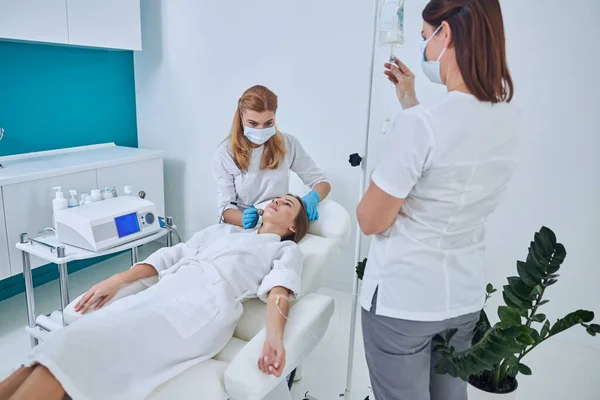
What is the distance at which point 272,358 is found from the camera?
1190mm

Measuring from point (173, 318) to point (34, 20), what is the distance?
1.69m

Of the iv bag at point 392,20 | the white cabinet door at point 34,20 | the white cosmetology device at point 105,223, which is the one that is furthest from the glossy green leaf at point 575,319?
the white cabinet door at point 34,20

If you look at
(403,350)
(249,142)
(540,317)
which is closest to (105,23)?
(249,142)

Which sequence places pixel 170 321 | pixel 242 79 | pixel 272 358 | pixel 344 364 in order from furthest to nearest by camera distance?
pixel 242 79 < pixel 344 364 < pixel 170 321 < pixel 272 358

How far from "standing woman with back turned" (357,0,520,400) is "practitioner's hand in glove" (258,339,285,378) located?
0.25m

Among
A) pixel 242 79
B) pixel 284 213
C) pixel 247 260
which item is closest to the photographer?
pixel 247 260

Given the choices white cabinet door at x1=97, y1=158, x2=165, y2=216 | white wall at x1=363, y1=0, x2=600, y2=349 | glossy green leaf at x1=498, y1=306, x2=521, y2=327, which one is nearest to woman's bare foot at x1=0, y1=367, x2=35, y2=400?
glossy green leaf at x1=498, y1=306, x2=521, y2=327

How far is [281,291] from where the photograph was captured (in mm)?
1413

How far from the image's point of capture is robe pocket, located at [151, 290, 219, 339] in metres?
1.30

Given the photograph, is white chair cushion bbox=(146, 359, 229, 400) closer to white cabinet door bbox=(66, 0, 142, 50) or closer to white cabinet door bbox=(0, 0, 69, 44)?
white cabinet door bbox=(0, 0, 69, 44)

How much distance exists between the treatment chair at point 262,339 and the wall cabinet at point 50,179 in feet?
2.82

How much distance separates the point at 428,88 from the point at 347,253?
3.29ft

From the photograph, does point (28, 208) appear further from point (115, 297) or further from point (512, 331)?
point (512, 331)

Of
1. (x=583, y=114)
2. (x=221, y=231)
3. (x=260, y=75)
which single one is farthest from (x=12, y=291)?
(x=583, y=114)
